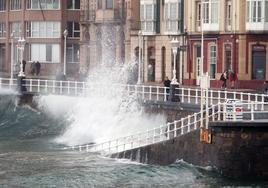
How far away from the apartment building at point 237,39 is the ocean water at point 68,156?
13.2m

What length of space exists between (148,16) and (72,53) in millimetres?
22710

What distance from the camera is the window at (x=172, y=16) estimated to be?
87.8 meters

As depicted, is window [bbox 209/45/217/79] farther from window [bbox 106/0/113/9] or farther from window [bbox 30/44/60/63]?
window [bbox 30/44/60/63]

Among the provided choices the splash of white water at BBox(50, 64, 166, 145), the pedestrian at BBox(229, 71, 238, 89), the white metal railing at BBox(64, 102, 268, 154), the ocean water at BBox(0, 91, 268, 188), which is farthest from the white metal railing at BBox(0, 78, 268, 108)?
the pedestrian at BBox(229, 71, 238, 89)

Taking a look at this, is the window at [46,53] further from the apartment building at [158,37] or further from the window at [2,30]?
the apartment building at [158,37]

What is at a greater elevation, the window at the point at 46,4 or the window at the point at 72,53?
the window at the point at 46,4

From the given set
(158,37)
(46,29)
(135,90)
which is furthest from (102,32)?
(135,90)

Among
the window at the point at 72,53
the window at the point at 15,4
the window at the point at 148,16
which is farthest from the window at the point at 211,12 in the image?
the window at the point at 15,4

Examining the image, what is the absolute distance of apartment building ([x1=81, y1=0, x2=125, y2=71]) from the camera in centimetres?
9738

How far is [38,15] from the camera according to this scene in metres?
112

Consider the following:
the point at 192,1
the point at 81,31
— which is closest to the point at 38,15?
the point at 81,31

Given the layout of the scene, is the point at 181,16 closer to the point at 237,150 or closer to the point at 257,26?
the point at 257,26

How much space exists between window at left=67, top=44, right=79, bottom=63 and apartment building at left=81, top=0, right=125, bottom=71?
7816 mm

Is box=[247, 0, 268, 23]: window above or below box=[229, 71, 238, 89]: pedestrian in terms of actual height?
above
